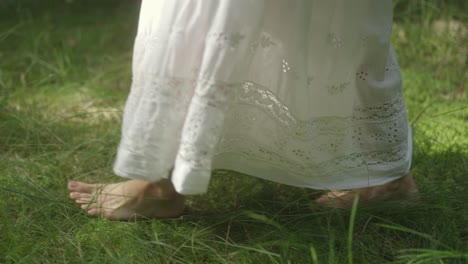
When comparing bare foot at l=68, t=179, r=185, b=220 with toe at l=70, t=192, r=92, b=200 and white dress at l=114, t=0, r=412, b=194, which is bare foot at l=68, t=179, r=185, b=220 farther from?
white dress at l=114, t=0, r=412, b=194

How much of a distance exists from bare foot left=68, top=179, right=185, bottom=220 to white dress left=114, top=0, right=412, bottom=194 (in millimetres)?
172

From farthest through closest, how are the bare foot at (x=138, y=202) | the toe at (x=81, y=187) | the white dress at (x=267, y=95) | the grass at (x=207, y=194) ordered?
1. the toe at (x=81, y=187)
2. the bare foot at (x=138, y=202)
3. the grass at (x=207, y=194)
4. the white dress at (x=267, y=95)

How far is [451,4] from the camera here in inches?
115

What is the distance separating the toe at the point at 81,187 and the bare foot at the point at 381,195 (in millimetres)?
558

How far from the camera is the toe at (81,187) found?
5.12ft

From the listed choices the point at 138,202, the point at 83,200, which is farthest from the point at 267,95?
the point at 83,200

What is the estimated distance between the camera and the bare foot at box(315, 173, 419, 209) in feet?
4.77

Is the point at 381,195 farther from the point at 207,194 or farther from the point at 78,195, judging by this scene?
the point at 78,195

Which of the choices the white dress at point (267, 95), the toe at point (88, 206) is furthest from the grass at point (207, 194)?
the white dress at point (267, 95)

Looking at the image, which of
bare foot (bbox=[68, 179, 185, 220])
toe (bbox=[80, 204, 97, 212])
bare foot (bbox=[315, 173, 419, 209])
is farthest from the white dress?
toe (bbox=[80, 204, 97, 212])

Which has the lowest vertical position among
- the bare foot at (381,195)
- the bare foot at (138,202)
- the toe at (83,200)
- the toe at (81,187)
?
the toe at (81,187)

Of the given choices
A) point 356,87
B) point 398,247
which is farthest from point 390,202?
point 356,87

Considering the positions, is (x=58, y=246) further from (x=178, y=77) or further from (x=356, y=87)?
(x=356, y=87)

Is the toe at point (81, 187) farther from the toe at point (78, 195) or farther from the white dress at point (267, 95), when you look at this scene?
the white dress at point (267, 95)
